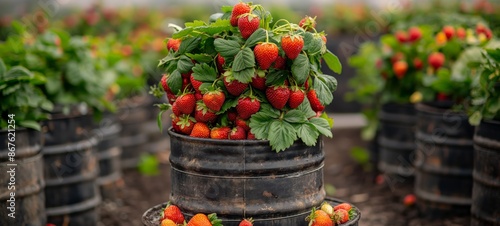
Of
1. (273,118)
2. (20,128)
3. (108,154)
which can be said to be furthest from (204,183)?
(108,154)

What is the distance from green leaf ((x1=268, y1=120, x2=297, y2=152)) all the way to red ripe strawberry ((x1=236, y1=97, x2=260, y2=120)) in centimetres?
10

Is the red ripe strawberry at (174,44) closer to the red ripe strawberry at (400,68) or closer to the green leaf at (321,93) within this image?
the green leaf at (321,93)

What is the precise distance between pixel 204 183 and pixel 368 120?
3.94 metres

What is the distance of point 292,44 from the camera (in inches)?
111

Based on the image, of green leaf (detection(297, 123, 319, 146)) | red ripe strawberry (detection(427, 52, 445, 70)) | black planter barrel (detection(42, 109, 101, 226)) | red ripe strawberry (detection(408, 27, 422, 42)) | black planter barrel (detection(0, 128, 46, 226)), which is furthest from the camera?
red ripe strawberry (detection(408, 27, 422, 42))

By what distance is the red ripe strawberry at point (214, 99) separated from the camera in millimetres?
2852

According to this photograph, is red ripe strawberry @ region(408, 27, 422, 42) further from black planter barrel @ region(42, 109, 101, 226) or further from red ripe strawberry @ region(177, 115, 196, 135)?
red ripe strawberry @ region(177, 115, 196, 135)

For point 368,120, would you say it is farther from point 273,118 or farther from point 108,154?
point 273,118

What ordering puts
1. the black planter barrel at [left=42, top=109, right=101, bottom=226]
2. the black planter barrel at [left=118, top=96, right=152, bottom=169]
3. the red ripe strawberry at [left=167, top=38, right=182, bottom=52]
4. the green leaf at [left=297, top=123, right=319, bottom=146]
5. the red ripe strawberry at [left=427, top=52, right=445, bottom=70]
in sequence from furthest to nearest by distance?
1. the black planter barrel at [left=118, top=96, right=152, bottom=169]
2. the red ripe strawberry at [left=427, top=52, right=445, bottom=70]
3. the black planter barrel at [left=42, top=109, right=101, bottom=226]
4. the red ripe strawberry at [left=167, top=38, right=182, bottom=52]
5. the green leaf at [left=297, top=123, right=319, bottom=146]

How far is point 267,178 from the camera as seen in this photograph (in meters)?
2.91

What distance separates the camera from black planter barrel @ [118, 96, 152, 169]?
21.6ft

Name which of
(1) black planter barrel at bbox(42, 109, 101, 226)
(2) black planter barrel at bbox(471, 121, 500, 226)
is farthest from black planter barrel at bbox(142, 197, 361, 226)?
(1) black planter barrel at bbox(42, 109, 101, 226)

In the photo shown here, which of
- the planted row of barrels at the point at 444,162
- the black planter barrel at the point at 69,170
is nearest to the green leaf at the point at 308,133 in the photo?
the planted row of barrels at the point at 444,162

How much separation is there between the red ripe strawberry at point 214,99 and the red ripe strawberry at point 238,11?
328 millimetres
